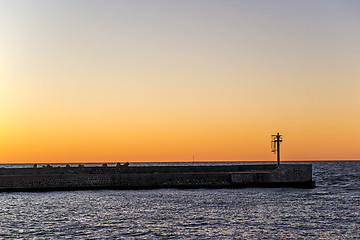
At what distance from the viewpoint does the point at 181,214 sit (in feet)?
104

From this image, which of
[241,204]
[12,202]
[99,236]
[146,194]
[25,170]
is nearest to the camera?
[99,236]

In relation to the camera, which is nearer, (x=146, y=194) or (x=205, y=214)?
(x=205, y=214)

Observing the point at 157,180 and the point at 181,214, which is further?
the point at 157,180

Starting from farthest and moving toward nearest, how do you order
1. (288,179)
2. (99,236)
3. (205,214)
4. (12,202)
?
(288,179), (12,202), (205,214), (99,236)

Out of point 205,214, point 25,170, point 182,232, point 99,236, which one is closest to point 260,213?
point 205,214

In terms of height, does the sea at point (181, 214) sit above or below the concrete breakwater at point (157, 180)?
below

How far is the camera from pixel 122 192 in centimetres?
4722

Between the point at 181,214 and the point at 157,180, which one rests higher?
the point at 157,180

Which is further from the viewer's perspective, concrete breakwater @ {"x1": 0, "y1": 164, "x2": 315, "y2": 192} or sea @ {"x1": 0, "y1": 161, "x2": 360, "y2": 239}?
concrete breakwater @ {"x1": 0, "y1": 164, "x2": 315, "y2": 192}

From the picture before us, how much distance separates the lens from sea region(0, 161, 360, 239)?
974 inches

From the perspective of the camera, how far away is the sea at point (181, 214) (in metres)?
24.7

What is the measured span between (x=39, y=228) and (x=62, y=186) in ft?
74.1

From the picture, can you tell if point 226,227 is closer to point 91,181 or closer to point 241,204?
point 241,204

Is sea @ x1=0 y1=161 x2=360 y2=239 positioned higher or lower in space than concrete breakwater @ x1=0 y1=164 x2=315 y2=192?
lower
